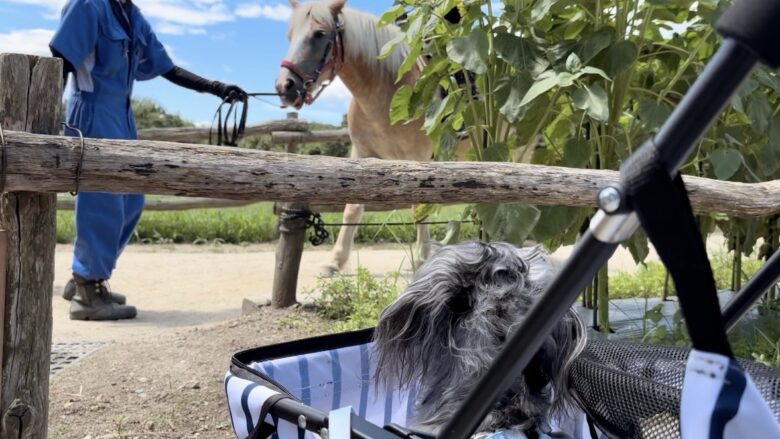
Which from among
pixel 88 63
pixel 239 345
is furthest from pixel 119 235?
pixel 239 345

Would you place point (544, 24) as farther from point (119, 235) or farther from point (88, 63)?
point (119, 235)

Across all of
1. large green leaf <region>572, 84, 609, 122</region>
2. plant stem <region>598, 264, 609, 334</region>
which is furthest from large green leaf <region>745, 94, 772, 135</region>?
plant stem <region>598, 264, 609, 334</region>

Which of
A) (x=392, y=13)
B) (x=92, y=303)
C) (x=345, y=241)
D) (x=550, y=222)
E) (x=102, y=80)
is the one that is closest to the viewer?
(x=550, y=222)

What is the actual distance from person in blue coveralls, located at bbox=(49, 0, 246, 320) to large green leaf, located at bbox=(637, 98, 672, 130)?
2.00 m

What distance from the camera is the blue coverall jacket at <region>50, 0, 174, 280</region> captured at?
12.9 feet

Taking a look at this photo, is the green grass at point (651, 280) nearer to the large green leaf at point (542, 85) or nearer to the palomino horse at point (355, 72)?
the palomino horse at point (355, 72)

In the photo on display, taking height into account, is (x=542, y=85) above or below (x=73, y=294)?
above

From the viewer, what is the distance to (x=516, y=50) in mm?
2834

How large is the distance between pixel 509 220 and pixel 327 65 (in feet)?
9.30

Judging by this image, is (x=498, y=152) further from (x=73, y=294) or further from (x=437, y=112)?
(x=73, y=294)

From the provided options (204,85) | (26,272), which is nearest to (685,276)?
(26,272)

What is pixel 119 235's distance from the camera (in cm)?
466

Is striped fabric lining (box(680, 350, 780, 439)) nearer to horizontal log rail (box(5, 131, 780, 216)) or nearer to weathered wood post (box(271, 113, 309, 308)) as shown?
horizontal log rail (box(5, 131, 780, 216))

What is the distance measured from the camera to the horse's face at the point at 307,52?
5031 mm
